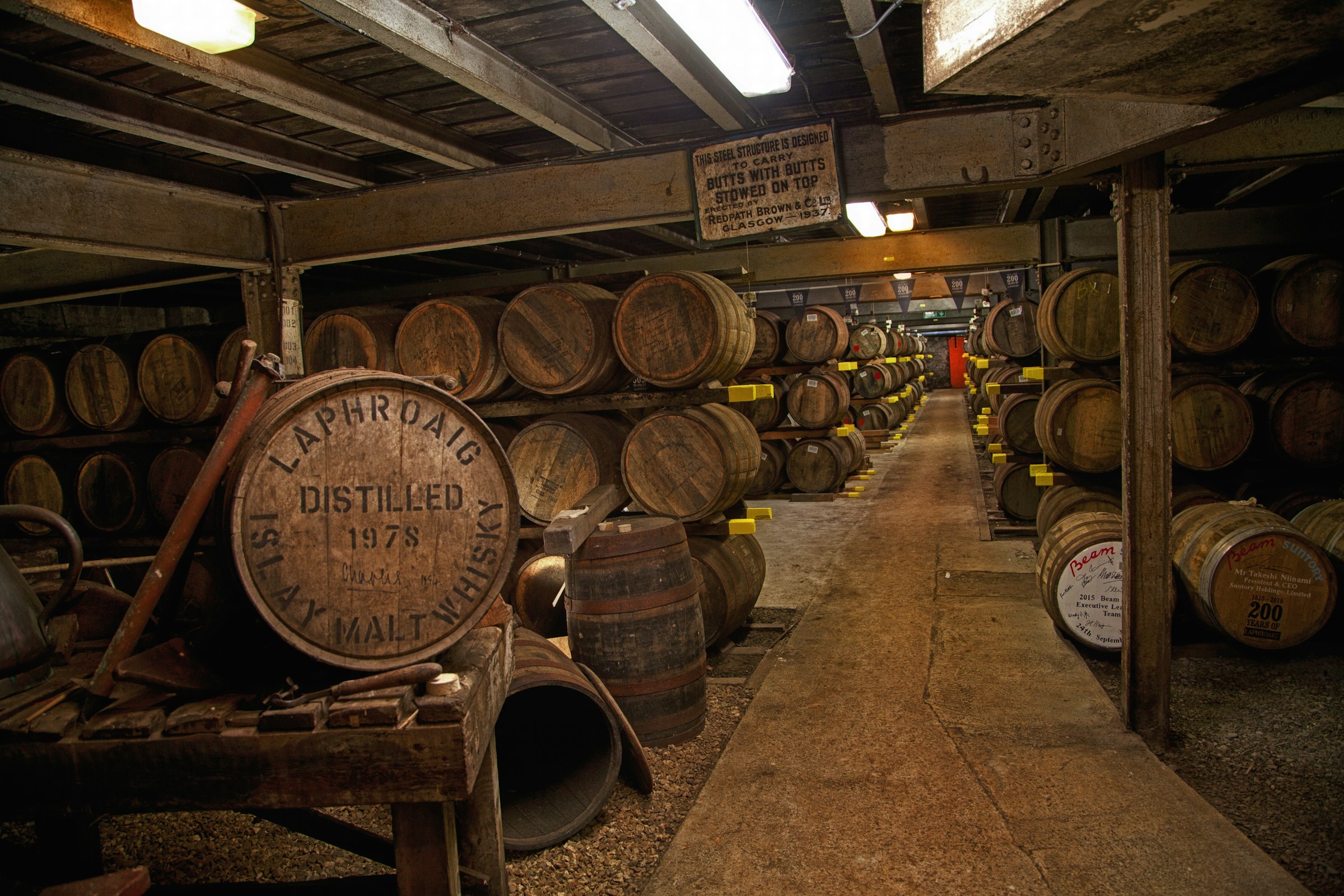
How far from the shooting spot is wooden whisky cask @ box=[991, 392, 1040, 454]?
763 centimetres

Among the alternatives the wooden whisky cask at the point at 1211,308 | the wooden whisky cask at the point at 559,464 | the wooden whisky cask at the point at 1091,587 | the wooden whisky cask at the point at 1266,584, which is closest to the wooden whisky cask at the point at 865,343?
the wooden whisky cask at the point at 1211,308

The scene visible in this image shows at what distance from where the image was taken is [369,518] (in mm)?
1849

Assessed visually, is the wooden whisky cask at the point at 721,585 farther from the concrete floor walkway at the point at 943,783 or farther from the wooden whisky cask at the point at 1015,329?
the wooden whisky cask at the point at 1015,329

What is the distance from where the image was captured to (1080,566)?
437 cm

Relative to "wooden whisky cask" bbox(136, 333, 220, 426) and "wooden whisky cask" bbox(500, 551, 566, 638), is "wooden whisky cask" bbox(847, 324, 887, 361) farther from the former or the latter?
"wooden whisky cask" bbox(136, 333, 220, 426)

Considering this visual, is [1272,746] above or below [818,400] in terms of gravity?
below

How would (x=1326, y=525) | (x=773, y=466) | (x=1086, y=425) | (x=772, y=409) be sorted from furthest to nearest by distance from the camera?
(x=773, y=466)
(x=772, y=409)
(x=1086, y=425)
(x=1326, y=525)

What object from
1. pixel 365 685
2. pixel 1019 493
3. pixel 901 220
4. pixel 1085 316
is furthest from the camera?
pixel 1019 493

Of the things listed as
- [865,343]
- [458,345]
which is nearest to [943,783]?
[458,345]

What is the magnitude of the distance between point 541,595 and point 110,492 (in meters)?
3.46

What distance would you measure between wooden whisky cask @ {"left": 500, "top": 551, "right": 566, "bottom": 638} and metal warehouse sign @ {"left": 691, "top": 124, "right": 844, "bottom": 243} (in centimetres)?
207

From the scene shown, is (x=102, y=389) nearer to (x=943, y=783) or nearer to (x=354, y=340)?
(x=354, y=340)

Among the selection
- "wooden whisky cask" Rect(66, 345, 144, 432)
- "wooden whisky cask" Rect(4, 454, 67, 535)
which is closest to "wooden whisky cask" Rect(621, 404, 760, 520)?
"wooden whisky cask" Rect(66, 345, 144, 432)

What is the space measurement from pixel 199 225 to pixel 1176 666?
5818 mm
